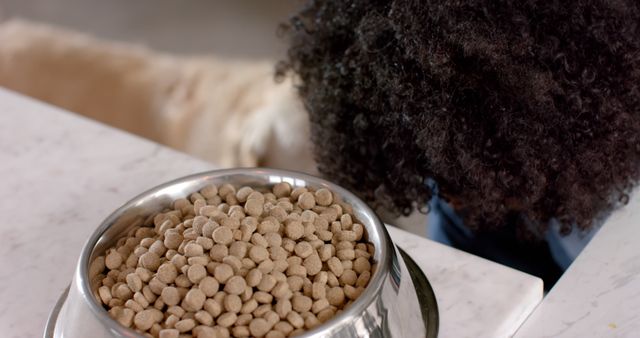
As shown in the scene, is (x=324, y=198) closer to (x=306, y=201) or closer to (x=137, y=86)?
(x=306, y=201)

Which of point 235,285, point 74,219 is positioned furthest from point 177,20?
point 235,285

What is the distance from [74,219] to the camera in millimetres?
918

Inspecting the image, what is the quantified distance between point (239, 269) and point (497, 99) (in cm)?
30

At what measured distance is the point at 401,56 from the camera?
818 mm

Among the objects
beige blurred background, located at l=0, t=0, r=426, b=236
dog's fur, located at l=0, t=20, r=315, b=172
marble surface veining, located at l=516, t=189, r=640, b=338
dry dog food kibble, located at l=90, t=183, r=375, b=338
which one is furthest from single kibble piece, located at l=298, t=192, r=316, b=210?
beige blurred background, located at l=0, t=0, r=426, b=236

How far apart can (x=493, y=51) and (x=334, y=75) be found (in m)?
0.22

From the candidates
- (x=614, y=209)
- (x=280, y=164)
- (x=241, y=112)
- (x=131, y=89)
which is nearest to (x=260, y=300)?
(x=614, y=209)

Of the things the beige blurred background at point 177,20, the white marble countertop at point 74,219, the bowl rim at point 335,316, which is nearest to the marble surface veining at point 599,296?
the white marble countertop at point 74,219

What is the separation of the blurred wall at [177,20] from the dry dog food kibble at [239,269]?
2.08 meters

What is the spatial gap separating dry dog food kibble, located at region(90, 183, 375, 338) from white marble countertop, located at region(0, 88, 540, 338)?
0.40 ft

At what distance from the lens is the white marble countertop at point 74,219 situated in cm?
78

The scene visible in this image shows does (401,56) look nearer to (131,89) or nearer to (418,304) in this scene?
(418,304)

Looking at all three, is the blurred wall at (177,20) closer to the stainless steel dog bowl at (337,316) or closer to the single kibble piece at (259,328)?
the stainless steel dog bowl at (337,316)

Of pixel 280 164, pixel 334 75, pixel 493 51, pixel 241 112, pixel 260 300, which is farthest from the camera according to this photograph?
pixel 241 112
